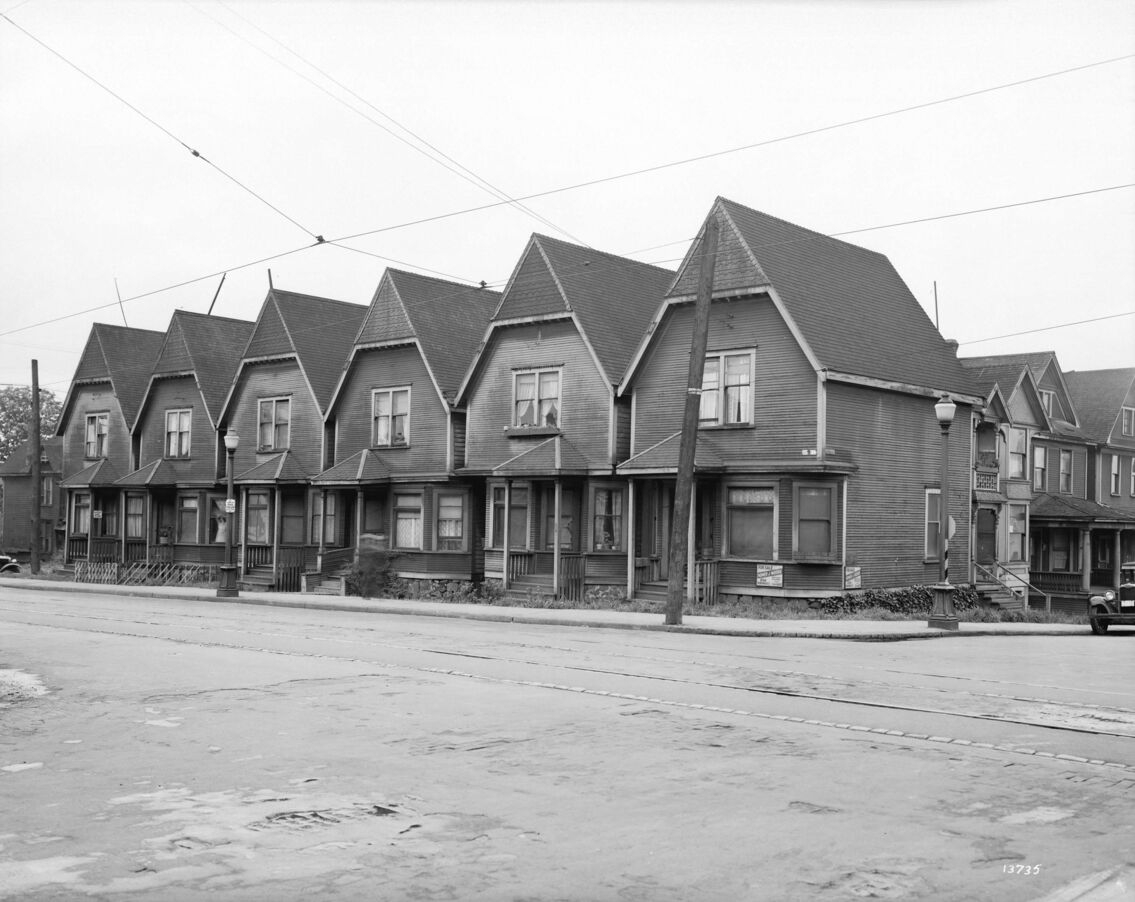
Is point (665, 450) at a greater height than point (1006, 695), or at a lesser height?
greater

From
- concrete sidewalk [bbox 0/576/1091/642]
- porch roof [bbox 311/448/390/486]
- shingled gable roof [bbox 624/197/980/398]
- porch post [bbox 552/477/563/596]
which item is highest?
shingled gable roof [bbox 624/197/980/398]

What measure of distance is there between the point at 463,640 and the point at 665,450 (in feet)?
39.1

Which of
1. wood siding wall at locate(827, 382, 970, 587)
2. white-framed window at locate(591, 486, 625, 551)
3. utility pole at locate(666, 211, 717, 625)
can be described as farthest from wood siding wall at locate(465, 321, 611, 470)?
utility pole at locate(666, 211, 717, 625)

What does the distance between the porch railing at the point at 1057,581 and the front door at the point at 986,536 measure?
9.25 m

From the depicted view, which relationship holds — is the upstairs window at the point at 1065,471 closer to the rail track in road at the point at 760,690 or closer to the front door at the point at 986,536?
the front door at the point at 986,536

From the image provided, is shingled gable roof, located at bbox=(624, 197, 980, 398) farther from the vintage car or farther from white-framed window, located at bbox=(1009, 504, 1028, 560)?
white-framed window, located at bbox=(1009, 504, 1028, 560)

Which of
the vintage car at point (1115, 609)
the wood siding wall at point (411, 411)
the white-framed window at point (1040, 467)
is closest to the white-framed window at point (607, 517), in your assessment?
the wood siding wall at point (411, 411)

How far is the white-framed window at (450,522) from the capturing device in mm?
38219

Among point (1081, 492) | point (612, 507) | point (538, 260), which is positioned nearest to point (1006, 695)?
point (612, 507)

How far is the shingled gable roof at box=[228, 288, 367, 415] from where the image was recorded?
144ft

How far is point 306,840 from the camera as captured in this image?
25.0 feet

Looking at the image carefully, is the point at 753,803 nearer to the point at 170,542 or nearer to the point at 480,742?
the point at 480,742

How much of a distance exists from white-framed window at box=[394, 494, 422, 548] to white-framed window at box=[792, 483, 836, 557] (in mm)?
13768

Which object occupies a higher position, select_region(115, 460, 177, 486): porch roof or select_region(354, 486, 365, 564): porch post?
select_region(115, 460, 177, 486): porch roof
